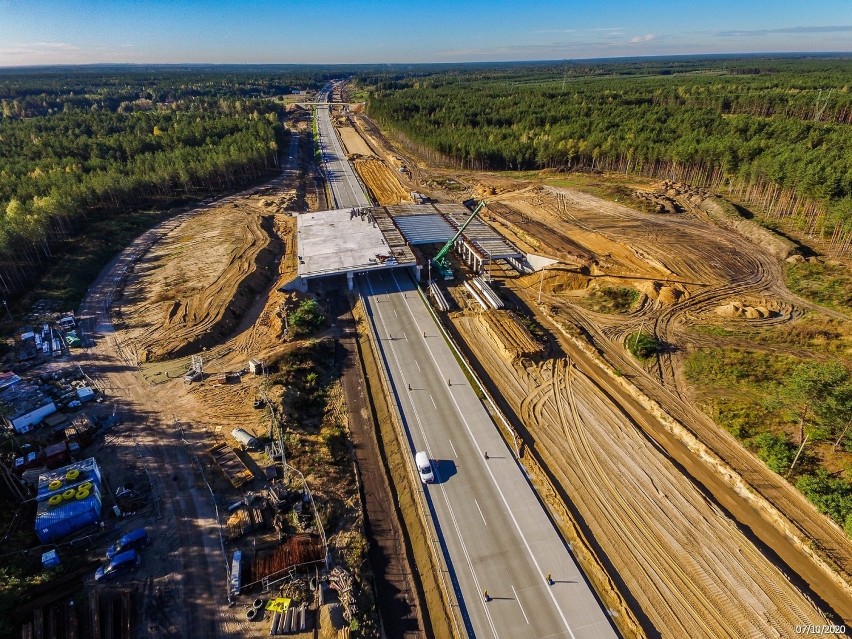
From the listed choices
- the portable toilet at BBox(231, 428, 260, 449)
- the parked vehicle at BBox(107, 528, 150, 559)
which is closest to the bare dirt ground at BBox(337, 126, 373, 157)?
the portable toilet at BBox(231, 428, 260, 449)

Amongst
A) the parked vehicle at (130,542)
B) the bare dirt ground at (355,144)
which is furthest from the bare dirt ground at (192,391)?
the bare dirt ground at (355,144)

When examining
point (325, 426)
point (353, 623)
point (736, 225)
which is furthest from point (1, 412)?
point (736, 225)

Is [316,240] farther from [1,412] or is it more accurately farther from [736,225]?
[736,225]

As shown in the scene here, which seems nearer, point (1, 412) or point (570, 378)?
point (1, 412)

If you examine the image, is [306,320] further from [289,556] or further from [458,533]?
[458,533]

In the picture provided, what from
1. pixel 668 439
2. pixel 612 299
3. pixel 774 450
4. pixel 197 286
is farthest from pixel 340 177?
pixel 774 450

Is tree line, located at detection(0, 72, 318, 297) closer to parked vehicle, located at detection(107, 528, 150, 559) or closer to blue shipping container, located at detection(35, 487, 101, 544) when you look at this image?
blue shipping container, located at detection(35, 487, 101, 544)
